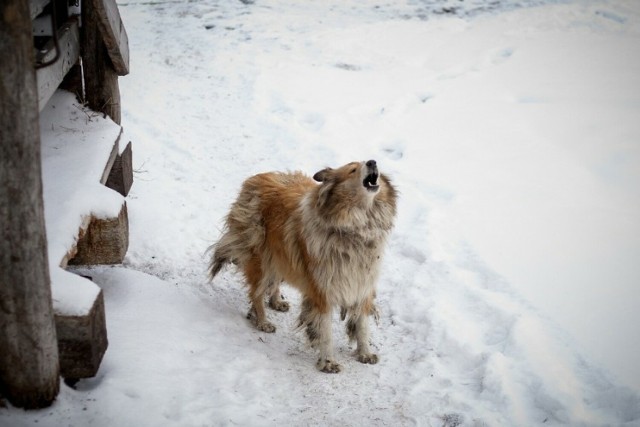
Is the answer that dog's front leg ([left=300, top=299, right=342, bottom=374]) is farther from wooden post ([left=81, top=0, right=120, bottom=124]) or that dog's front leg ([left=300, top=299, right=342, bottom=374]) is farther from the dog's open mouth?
wooden post ([left=81, top=0, right=120, bottom=124])

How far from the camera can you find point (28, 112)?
244cm

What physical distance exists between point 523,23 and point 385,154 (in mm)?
5239

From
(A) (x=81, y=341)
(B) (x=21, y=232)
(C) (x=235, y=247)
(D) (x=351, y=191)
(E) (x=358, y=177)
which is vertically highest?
(B) (x=21, y=232)

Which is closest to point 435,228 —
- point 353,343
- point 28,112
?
point 353,343

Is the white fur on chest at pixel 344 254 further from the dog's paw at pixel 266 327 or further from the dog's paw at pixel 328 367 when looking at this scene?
the dog's paw at pixel 266 327

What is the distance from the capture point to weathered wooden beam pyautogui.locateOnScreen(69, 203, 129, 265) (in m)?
3.82

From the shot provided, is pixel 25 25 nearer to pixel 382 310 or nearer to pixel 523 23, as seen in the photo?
pixel 382 310

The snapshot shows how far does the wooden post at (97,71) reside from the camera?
14.8 ft

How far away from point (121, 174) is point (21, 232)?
233cm

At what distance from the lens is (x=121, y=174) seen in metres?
4.79

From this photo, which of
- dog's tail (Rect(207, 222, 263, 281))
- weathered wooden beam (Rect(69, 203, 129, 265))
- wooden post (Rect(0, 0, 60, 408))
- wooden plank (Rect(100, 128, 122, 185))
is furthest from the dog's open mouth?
wooden post (Rect(0, 0, 60, 408))

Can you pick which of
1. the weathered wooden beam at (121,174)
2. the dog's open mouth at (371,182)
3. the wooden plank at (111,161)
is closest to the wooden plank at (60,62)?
the wooden plank at (111,161)

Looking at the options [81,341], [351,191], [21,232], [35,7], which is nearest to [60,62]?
[35,7]

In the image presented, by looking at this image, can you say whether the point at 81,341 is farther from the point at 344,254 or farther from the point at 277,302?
the point at 277,302
